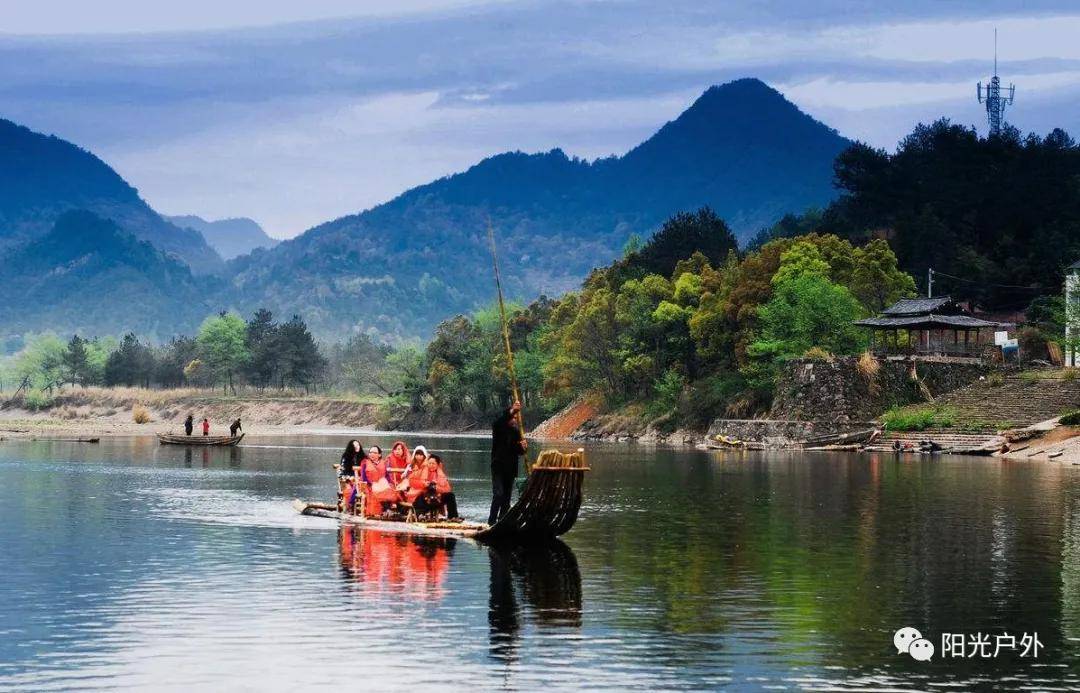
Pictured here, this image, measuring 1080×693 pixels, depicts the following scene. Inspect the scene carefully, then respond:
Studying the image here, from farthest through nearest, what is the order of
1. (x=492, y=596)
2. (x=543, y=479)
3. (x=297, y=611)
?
(x=543, y=479), (x=492, y=596), (x=297, y=611)

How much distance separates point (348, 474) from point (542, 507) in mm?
11169

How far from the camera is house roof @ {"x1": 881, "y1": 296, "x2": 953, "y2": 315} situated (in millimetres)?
98562

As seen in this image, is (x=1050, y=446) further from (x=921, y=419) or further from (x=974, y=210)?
(x=974, y=210)

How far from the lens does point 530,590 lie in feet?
85.9

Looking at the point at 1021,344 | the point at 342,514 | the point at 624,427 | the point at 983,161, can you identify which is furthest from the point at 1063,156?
the point at 342,514

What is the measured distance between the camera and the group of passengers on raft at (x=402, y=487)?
3584cm

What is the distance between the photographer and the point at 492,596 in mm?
25453

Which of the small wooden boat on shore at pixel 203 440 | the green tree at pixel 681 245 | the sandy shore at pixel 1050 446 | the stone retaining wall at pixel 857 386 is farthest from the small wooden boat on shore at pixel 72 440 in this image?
the sandy shore at pixel 1050 446

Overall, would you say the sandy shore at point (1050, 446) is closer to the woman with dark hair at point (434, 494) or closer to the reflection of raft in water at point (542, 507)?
the woman with dark hair at point (434, 494)

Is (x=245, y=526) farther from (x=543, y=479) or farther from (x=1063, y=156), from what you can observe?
(x=1063, y=156)

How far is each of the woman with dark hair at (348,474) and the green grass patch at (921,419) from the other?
2099 inches

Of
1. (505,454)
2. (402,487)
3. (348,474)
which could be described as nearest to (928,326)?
(348,474)

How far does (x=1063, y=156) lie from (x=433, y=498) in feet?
398

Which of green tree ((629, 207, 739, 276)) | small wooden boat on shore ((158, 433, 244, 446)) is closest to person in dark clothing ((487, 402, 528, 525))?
small wooden boat on shore ((158, 433, 244, 446))
